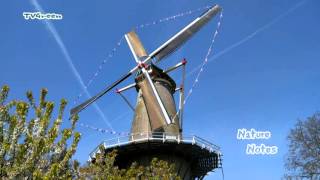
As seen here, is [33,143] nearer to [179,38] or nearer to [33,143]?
[33,143]

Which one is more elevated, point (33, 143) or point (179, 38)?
point (179, 38)

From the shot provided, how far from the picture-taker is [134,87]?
138 ft

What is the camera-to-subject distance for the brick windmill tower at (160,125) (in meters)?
34.6

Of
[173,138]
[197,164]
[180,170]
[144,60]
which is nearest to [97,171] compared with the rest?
[173,138]

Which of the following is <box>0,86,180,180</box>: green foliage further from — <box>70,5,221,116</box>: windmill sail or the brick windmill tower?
<box>70,5,221,116</box>: windmill sail

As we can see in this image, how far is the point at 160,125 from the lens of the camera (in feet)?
117

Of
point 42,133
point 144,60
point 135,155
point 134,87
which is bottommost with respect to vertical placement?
point 42,133

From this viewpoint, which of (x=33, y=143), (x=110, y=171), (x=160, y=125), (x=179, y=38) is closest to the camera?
(x=33, y=143)

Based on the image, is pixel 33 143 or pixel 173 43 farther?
pixel 173 43

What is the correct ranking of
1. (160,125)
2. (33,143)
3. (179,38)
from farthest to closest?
1. (179,38)
2. (160,125)
3. (33,143)

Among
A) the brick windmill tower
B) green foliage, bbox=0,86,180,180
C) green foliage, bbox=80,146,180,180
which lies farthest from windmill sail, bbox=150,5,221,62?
green foliage, bbox=0,86,180,180

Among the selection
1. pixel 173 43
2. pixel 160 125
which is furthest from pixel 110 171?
pixel 173 43

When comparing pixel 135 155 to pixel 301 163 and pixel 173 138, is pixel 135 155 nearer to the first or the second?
pixel 173 138

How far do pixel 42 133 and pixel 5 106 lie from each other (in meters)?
1.30
